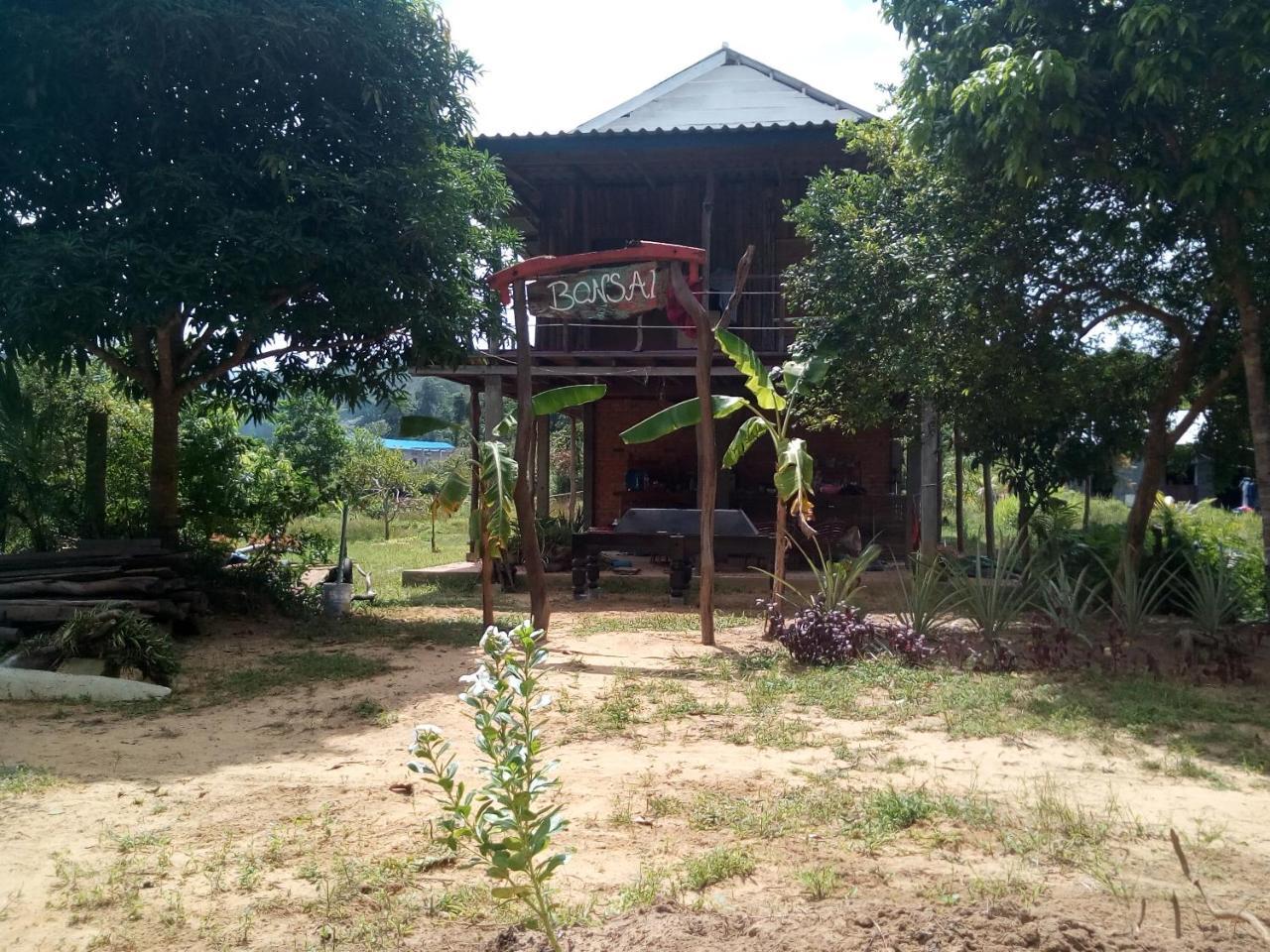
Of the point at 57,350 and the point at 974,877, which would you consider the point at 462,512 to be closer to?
the point at 57,350

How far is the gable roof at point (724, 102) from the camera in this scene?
47.2 ft

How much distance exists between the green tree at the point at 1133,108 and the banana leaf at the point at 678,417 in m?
2.73

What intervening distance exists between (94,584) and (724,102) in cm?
1141

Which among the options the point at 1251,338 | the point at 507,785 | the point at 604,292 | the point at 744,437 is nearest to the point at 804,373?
the point at 744,437

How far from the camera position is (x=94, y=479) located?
1009 cm

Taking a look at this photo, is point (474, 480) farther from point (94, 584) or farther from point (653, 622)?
point (94, 584)

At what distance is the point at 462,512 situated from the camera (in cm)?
3272

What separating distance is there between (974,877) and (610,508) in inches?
593

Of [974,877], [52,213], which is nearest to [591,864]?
[974,877]

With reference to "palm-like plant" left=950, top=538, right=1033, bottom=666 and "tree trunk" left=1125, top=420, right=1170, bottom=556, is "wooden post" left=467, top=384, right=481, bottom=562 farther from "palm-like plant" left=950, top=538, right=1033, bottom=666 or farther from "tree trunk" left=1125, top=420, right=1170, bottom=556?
"tree trunk" left=1125, top=420, right=1170, bottom=556

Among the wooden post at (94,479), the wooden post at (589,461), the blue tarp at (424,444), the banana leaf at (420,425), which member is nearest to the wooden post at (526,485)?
the banana leaf at (420,425)

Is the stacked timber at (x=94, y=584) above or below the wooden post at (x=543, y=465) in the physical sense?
below

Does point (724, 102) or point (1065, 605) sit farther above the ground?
point (724, 102)

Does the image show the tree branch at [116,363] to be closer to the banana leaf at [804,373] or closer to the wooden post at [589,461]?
the banana leaf at [804,373]
